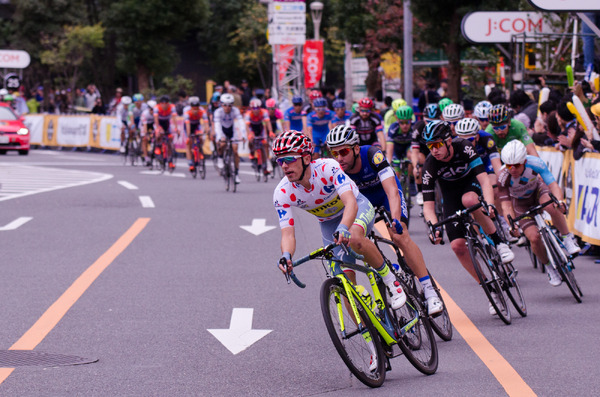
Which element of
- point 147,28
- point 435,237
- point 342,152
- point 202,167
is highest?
point 147,28

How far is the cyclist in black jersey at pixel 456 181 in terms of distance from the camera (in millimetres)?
9281

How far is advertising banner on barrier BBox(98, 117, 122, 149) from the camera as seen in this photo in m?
41.3

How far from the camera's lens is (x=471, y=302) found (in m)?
10.2

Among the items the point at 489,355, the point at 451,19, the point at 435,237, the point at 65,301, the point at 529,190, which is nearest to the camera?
the point at 489,355

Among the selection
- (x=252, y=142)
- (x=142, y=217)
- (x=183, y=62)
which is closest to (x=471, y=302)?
(x=142, y=217)

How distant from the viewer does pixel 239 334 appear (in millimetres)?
8734

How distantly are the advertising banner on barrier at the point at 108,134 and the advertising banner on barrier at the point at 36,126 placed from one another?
3848 millimetres

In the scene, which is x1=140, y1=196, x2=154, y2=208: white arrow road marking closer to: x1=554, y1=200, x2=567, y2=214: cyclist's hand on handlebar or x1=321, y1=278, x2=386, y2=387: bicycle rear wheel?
x1=554, y1=200, x2=567, y2=214: cyclist's hand on handlebar

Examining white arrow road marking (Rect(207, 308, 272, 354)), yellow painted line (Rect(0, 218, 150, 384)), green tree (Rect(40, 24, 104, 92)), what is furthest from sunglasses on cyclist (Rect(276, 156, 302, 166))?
green tree (Rect(40, 24, 104, 92))

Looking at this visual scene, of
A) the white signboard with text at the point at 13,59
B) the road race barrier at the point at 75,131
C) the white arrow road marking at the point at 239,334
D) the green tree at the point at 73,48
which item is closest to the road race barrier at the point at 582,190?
the white arrow road marking at the point at 239,334

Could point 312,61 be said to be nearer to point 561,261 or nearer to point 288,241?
point 561,261

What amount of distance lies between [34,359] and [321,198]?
232 cm

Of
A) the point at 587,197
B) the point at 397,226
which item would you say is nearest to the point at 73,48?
the point at 587,197

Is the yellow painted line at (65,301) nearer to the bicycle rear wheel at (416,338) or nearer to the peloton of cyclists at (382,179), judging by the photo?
the bicycle rear wheel at (416,338)
